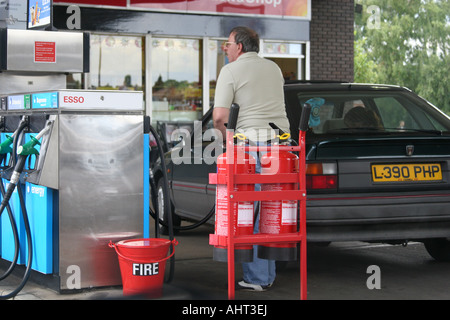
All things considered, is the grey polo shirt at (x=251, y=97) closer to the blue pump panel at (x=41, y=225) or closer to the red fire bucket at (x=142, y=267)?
the red fire bucket at (x=142, y=267)

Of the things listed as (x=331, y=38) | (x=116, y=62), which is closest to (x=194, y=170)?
(x=116, y=62)

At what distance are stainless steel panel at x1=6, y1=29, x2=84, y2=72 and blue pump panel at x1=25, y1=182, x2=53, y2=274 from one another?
156cm

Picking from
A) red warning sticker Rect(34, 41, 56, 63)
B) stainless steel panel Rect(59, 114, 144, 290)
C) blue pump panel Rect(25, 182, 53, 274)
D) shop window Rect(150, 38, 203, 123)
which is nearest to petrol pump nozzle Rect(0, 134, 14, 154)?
blue pump panel Rect(25, 182, 53, 274)

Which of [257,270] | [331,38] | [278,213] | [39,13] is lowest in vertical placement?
[257,270]

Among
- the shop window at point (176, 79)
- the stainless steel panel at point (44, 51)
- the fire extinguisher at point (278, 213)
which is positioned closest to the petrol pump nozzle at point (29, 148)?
the stainless steel panel at point (44, 51)

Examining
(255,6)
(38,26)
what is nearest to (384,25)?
(255,6)

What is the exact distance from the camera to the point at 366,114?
6.95 m

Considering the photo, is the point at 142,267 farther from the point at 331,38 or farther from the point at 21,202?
the point at 331,38

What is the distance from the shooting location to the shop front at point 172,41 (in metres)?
14.2

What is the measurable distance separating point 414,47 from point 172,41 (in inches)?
1514

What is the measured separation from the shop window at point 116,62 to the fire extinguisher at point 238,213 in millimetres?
9646
